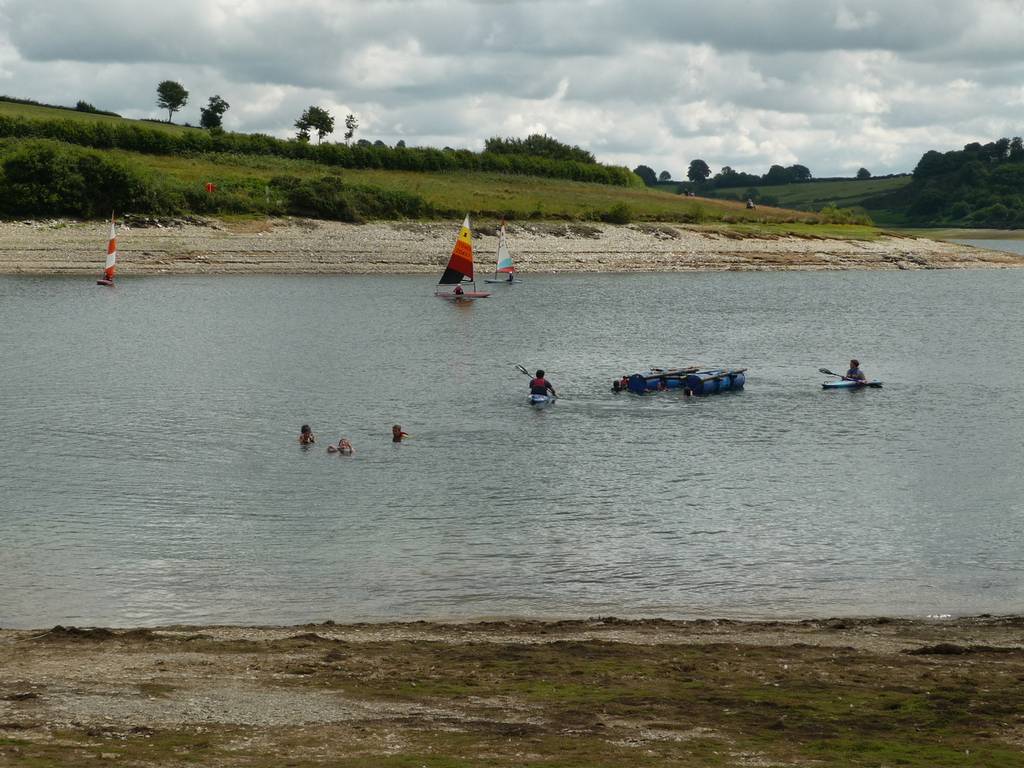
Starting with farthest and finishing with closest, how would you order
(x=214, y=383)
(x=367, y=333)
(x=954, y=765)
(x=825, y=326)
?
(x=825, y=326) < (x=367, y=333) < (x=214, y=383) < (x=954, y=765)

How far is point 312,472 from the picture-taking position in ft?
105

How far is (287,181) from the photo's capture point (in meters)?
111

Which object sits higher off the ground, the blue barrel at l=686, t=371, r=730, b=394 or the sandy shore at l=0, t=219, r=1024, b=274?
the sandy shore at l=0, t=219, r=1024, b=274

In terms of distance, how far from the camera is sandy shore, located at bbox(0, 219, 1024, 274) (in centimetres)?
9062

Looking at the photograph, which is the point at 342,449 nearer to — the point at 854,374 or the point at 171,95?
the point at 854,374

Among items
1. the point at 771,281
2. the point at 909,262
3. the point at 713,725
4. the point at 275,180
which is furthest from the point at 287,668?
the point at 909,262

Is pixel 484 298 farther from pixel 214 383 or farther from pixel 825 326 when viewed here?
pixel 214 383

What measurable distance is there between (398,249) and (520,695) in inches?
3463

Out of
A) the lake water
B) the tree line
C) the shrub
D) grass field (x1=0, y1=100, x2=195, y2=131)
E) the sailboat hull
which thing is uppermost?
grass field (x1=0, y1=100, x2=195, y2=131)

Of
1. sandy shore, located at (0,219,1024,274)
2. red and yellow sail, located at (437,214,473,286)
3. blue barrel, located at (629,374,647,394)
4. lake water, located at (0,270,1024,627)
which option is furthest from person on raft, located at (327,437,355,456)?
sandy shore, located at (0,219,1024,274)

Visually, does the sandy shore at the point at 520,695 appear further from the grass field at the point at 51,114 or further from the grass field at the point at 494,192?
the grass field at the point at 51,114

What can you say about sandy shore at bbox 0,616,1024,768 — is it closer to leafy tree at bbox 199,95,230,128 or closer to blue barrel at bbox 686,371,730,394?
blue barrel at bbox 686,371,730,394

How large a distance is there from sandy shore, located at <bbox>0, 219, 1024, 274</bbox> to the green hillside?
9.13ft

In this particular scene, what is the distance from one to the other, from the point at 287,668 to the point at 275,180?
99.8m
